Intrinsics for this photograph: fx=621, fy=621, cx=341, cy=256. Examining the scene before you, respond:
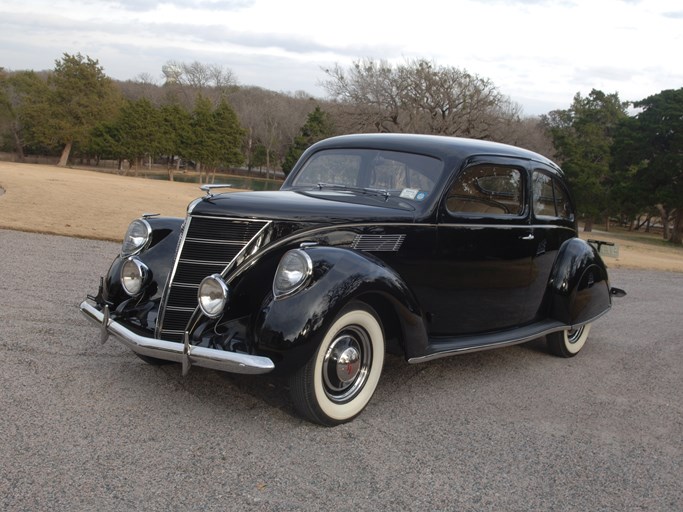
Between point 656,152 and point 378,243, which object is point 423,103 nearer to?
point 656,152

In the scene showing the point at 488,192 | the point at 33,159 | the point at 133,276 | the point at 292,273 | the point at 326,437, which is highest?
the point at 488,192

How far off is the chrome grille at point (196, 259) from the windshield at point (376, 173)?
1.31 meters

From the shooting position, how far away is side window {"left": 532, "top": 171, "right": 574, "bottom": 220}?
570 cm

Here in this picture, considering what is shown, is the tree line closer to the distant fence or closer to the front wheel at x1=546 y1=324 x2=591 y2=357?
the distant fence

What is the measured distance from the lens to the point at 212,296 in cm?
379

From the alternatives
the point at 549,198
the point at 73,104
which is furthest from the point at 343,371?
the point at 73,104

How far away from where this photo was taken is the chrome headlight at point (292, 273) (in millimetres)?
3678

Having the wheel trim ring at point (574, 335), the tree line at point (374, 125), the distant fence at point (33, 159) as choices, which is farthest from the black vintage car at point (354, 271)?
the distant fence at point (33, 159)

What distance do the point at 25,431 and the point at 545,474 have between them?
290 cm

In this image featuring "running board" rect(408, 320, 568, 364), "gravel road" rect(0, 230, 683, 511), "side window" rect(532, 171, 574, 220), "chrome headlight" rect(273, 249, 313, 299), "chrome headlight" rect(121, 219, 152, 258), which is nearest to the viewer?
"gravel road" rect(0, 230, 683, 511)

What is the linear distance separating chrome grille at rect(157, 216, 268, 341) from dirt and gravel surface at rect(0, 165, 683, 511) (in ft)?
1.82

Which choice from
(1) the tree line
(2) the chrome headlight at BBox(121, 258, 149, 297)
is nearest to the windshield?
(2) the chrome headlight at BBox(121, 258, 149, 297)

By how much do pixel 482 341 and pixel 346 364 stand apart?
145cm

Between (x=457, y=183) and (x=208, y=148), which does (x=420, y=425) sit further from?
(x=208, y=148)
